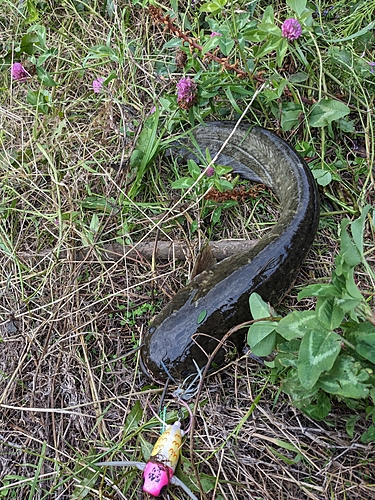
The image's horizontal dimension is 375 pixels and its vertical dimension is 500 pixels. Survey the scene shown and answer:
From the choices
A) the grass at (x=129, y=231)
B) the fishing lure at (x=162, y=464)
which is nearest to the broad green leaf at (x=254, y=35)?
the grass at (x=129, y=231)

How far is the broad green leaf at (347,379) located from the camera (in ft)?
5.11

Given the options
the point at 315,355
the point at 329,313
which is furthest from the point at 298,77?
the point at 315,355

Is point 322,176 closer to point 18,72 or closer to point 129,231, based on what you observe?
point 129,231

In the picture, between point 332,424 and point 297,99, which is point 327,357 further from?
point 297,99

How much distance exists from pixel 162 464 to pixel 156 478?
0.06m

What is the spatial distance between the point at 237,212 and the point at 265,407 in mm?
1138

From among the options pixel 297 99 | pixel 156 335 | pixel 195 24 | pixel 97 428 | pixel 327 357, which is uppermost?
pixel 195 24

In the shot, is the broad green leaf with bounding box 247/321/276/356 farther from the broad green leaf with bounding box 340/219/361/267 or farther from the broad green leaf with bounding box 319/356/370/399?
the broad green leaf with bounding box 340/219/361/267

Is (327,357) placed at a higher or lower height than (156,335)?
higher

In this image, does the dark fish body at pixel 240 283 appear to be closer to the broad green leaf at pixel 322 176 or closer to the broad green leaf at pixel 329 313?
the broad green leaf at pixel 322 176

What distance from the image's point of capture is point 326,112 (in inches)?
104

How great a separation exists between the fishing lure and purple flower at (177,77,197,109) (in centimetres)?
171

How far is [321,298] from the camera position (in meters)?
1.62

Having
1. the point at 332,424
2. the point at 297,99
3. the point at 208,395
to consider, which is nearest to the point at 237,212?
the point at 297,99
